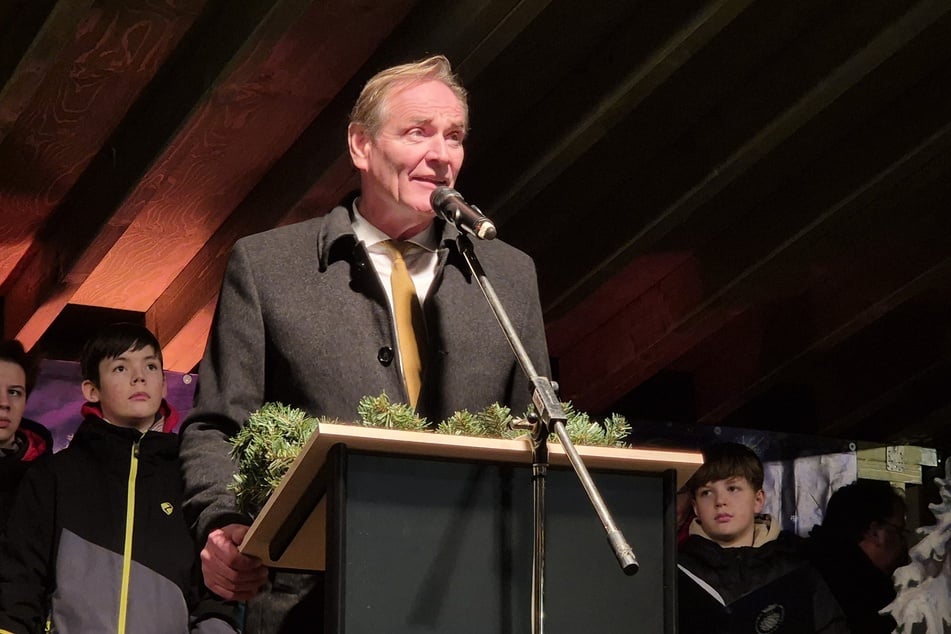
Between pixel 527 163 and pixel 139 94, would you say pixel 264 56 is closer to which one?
pixel 139 94

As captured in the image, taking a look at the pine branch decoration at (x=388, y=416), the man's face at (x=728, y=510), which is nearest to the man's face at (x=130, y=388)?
the man's face at (x=728, y=510)

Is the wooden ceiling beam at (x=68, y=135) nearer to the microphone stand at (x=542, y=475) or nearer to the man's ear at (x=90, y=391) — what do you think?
the man's ear at (x=90, y=391)

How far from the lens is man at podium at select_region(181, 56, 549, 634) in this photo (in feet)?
7.42

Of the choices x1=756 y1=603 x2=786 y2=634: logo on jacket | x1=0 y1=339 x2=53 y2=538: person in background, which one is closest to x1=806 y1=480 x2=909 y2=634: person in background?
x1=756 y1=603 x2=786 y2=634: logo on jacket

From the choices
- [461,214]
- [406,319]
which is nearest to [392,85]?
[406,319]

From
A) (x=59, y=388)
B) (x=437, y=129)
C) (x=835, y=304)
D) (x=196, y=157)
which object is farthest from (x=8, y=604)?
(x=835, y=304)

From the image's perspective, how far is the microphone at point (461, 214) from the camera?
2.01m

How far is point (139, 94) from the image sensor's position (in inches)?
156

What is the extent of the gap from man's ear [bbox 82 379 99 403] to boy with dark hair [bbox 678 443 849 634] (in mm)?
1933

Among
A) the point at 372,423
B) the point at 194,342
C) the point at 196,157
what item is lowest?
the point at 372,423

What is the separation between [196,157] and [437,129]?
183 cm

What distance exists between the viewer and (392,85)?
255cm

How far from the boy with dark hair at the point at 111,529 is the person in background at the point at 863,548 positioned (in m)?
2.41

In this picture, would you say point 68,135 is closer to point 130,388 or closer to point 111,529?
point 130,388
